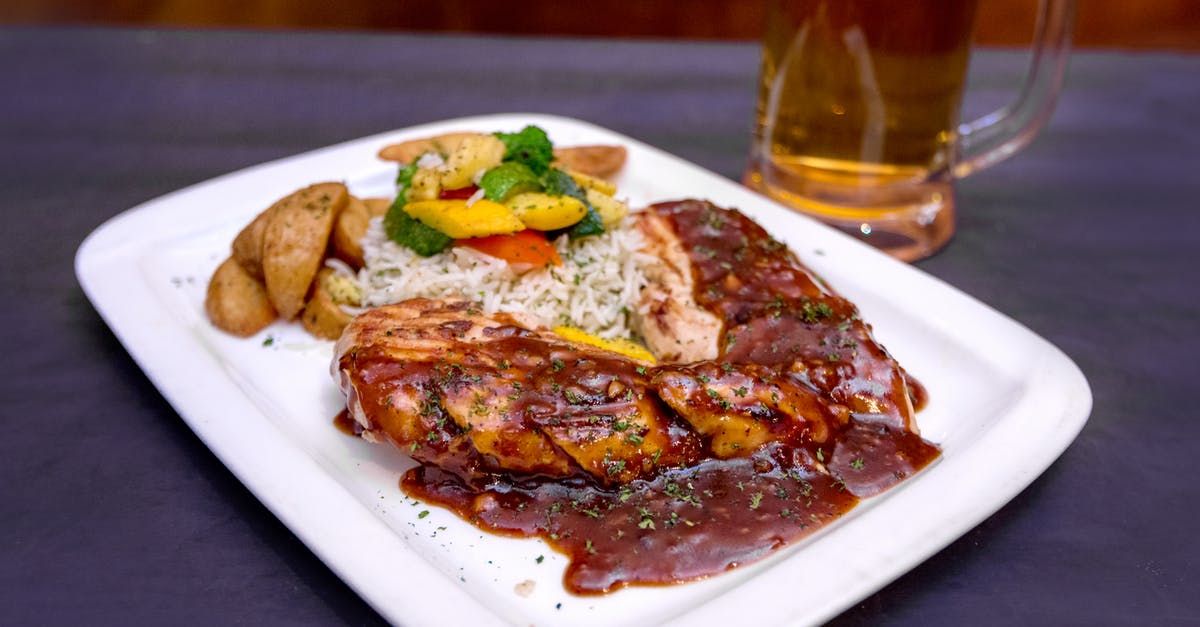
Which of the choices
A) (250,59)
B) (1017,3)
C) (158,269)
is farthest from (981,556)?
(1017,3)

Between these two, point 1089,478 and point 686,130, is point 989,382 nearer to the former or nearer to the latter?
point 1089,478


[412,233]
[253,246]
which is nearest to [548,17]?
[412,233]

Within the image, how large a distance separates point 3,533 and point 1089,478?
2.92 m

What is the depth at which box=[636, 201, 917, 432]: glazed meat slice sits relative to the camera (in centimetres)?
271

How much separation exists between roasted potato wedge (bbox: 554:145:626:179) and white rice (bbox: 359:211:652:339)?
62cm

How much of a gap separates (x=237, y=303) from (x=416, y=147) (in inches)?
46.8

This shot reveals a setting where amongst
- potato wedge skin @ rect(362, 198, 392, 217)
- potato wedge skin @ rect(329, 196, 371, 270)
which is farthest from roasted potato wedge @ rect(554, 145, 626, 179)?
potato wedge skin @ rect(329, 196, 371, 270)

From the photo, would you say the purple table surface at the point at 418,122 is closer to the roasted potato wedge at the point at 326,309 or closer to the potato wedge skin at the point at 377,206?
the roasted potato wedge at the point at 326,309

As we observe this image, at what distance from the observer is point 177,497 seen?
2.61 meters

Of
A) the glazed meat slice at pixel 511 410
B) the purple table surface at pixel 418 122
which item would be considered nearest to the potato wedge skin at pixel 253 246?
the purple table surface at pixel 418 122

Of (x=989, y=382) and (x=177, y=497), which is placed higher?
(x=989, y=382)

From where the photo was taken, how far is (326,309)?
323cm

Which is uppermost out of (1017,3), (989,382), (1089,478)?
(1017,3)

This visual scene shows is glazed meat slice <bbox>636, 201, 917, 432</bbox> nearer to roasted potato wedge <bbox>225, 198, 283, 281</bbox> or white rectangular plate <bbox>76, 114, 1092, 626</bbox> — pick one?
white rectangular plate <bbox>76, 114, 1092, 626</bbox>
